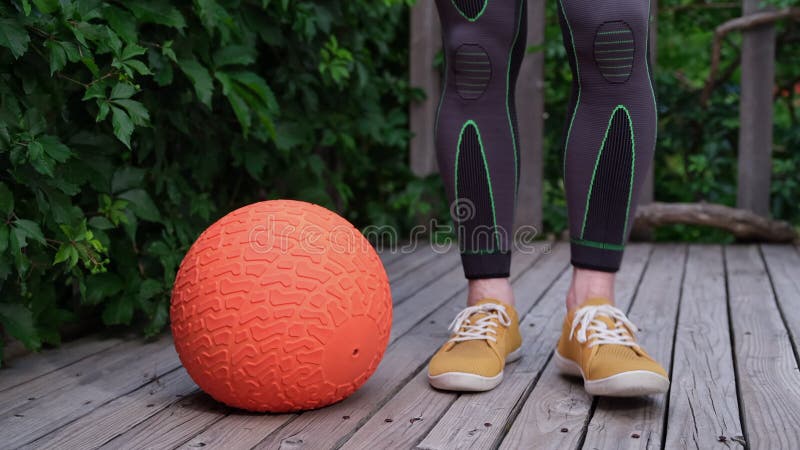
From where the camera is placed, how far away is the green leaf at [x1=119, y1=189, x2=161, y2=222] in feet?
7.40

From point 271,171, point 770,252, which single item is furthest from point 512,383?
point 770,252

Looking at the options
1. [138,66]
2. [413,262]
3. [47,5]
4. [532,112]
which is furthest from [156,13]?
[532,112]

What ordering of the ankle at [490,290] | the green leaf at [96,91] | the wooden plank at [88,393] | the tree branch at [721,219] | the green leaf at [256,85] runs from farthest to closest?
1. the tree branch at [721,219]
2. the green leaf at [256,85]
3. the ankle at [490,290]
4. the green leaf at [96,91]
5. the wooden plank at [88,393]

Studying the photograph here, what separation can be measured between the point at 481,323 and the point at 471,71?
0.58 meters

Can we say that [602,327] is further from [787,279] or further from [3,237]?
[787,279]

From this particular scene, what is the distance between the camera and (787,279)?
3.27m

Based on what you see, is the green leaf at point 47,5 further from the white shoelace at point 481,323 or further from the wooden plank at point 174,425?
the white shoelace at point 481,323

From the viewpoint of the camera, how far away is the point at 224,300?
5.47 feet

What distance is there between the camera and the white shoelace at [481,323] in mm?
1996

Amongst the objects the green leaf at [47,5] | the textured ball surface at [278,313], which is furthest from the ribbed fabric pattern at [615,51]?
the green leaf at [47,5]

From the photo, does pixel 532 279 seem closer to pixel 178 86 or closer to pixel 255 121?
pixel 255 121

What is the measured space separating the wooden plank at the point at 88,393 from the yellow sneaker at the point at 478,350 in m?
0.67

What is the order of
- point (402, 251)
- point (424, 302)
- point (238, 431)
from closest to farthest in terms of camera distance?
point (238, 431) → point (424, 302) → point (402, 251)

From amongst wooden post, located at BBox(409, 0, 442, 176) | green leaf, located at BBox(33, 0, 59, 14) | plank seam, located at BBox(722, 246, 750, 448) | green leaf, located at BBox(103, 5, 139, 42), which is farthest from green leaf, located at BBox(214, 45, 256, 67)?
wooden post, located at BBox(409, 0, 442, 176)
